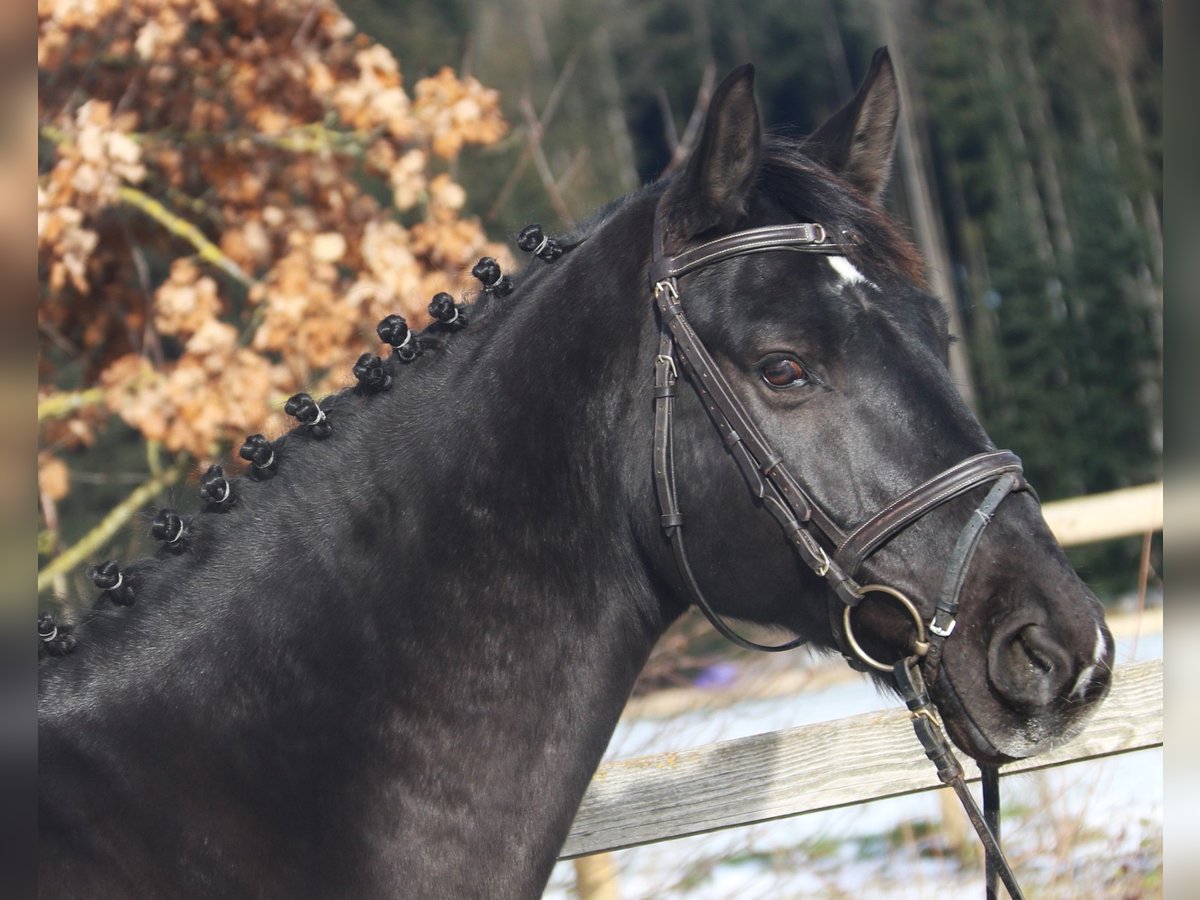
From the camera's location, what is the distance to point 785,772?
3.18m

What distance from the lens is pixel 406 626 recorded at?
6.45ft

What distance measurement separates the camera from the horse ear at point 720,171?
201 cm

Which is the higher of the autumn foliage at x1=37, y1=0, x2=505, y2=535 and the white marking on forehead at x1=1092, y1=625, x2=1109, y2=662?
the autumn foliage at x1=37, y1=0, x2=505, y2=535

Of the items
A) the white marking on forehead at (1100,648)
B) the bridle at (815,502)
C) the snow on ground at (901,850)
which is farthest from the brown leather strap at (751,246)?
the snow on ground at (901,850)

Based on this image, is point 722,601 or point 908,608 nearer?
point 908,608

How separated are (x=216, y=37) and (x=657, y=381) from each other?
4.61 m

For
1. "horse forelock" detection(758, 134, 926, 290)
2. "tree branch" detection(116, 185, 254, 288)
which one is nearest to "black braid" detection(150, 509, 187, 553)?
"horse forelock" detection(758, 134, 926, 290)

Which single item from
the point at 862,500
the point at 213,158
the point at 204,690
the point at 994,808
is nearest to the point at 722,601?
the point at 862,500

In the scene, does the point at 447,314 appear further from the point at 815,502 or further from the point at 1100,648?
the point at 1100,648

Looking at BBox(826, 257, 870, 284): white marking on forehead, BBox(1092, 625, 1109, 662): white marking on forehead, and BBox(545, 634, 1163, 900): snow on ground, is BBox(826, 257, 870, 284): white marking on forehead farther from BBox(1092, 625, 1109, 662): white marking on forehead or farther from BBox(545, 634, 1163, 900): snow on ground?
BBox(545, 634, 1163, 900): snow on ground

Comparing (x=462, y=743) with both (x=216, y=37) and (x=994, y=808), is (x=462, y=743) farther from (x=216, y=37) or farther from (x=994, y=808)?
(x=216, y=37)

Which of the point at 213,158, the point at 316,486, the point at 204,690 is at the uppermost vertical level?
the point at 213,158

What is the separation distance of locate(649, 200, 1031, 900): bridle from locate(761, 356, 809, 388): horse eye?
2.9 inches

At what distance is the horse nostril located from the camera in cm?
179
